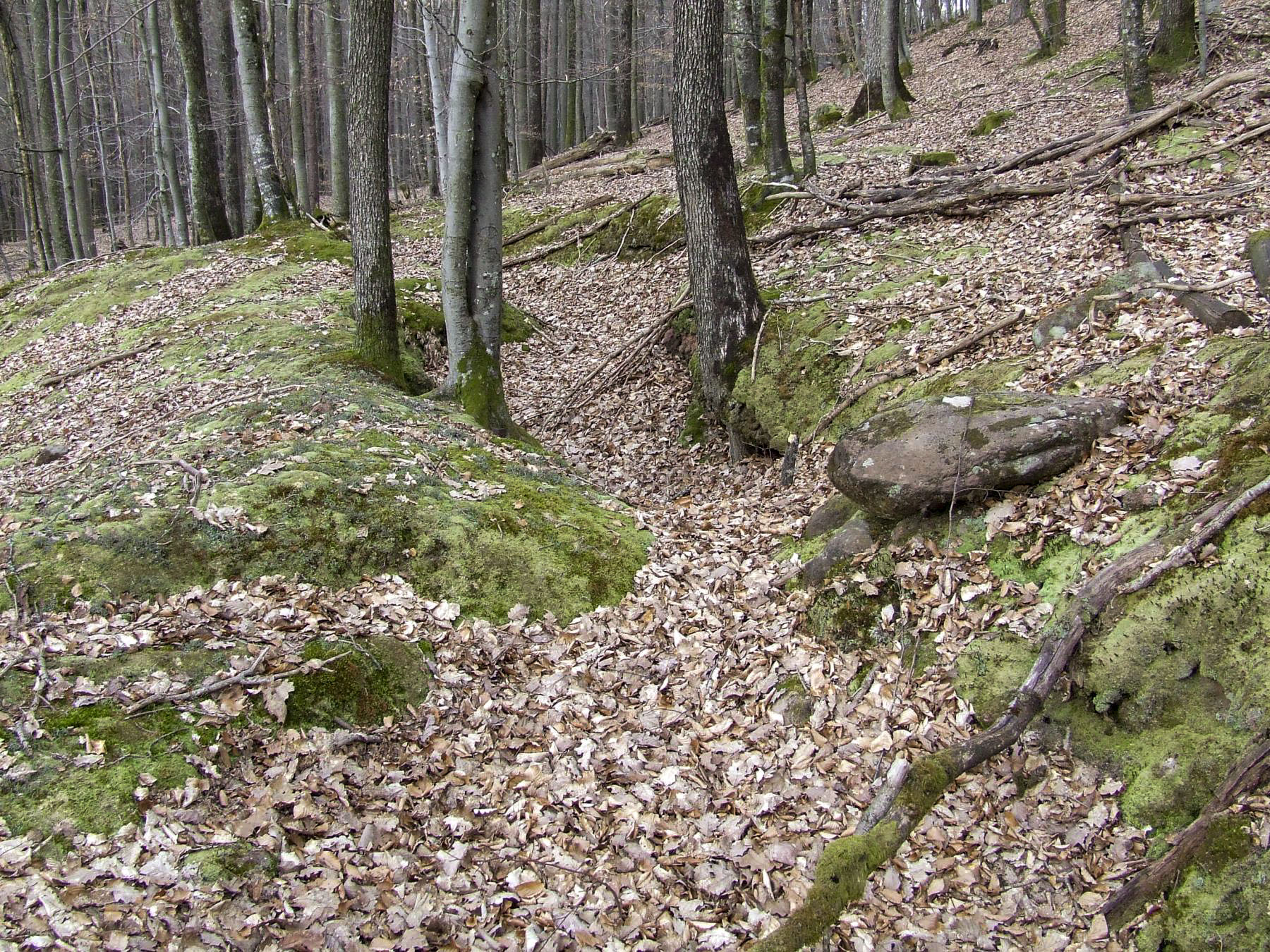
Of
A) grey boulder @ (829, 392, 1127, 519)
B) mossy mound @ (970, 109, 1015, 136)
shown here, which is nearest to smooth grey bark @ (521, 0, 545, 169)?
mossy mound @ (970, 109, 1015, 136)

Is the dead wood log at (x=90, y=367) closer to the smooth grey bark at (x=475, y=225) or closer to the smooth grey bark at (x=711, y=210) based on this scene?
the smooth grey bark at (x=475, y=225)

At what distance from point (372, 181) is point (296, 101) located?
1200 cm

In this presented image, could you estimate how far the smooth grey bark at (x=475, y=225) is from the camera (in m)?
7.00

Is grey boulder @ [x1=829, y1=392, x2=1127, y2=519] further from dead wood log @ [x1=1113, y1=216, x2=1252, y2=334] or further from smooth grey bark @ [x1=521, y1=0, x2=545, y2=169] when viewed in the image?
smooth grey bark @ [x1=521, y1=0, x2=545, y2=169]

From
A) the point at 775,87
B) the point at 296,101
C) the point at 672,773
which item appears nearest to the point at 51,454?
the point at 672,773

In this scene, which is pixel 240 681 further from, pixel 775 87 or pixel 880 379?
pixel 775 87

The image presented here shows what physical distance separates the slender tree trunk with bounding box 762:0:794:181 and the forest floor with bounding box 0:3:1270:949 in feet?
19.2

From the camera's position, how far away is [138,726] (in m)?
3.63

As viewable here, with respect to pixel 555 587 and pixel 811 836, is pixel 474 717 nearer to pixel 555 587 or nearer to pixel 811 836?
pixel 555 587

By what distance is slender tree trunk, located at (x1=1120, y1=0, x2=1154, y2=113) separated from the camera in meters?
10.3

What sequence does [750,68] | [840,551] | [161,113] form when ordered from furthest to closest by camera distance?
1. [161,113]
2. [750,68]
3. [840,551]

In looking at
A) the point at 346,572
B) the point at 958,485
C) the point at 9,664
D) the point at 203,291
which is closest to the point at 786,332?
the point at 958,485

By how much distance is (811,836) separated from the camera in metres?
3.80

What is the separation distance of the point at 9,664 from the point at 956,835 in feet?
15.5
